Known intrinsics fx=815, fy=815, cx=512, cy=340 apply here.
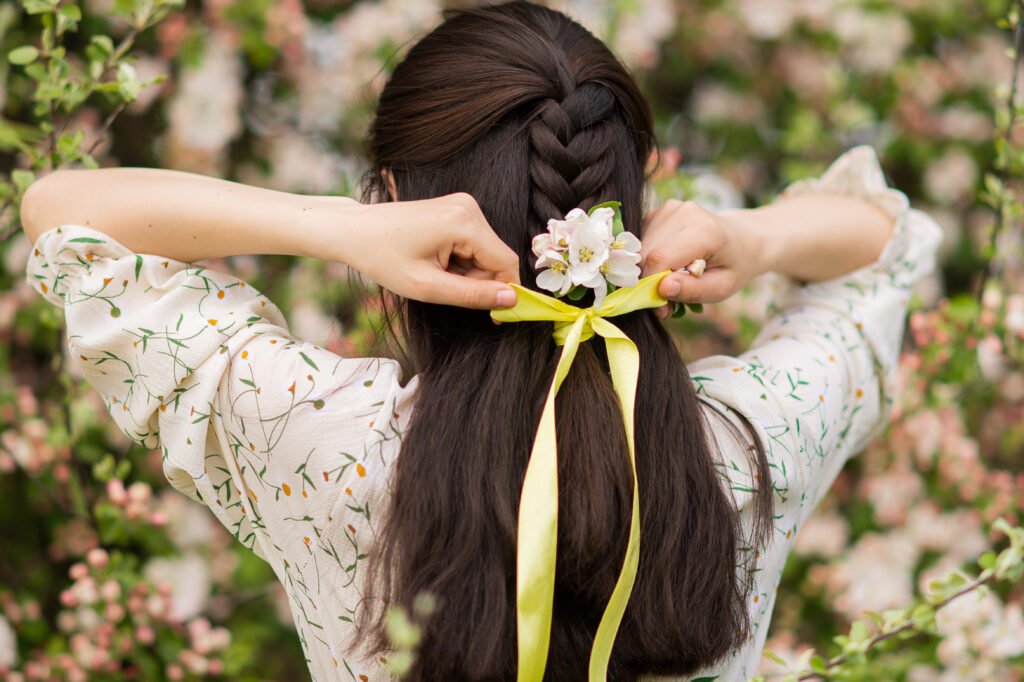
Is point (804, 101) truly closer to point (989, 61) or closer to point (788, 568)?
point (989, 61)

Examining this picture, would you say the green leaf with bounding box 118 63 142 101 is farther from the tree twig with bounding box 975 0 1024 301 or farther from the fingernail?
the tree twig with bounding box 975 0 1024 301

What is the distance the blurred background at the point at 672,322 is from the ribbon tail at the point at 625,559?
2.27ft

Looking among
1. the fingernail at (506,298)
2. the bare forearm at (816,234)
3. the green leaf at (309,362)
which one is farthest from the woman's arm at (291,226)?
the bare forearm at (816,234)

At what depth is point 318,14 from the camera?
206 centimetres

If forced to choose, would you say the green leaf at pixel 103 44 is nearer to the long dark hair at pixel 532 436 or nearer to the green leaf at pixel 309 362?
the long dark hair at pixel 532 436

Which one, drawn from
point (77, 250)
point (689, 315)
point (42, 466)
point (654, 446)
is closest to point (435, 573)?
point (654, 446)

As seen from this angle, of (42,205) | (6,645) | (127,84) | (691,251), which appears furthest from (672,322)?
(6,645)

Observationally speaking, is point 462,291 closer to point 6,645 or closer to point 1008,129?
point 1008,129

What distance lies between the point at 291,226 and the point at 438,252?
0.62ft

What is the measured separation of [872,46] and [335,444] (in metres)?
1.81

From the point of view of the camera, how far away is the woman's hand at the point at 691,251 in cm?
87

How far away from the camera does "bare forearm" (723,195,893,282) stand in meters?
1.06

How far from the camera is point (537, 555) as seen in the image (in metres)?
0.72

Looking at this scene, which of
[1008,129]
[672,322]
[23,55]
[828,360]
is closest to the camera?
[828,360]
